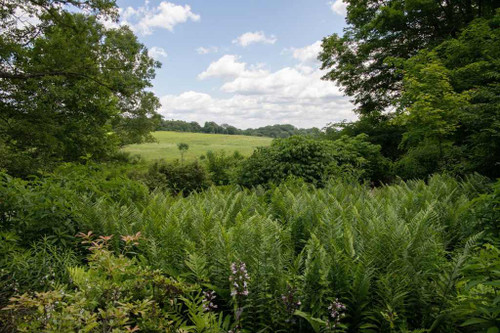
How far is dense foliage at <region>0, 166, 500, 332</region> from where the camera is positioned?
2.05 metres

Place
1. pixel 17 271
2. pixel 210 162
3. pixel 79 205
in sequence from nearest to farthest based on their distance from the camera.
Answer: pixel 17 271, pixel 79 205, pixel 210 162

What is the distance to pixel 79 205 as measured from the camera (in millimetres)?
3758

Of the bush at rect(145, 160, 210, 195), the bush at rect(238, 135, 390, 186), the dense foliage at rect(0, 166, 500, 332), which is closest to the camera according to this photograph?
the dense foliage at rect(0, 166, 500, 332)

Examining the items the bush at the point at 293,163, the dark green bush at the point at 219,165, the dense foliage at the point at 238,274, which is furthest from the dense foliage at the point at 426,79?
the dark green bush at the point at 219,165

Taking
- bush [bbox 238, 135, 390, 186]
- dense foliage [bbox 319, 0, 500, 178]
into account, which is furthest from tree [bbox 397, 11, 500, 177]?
bush [bbox 238, 135, 390, 186]

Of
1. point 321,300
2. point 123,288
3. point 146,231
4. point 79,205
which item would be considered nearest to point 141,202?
point 79,205

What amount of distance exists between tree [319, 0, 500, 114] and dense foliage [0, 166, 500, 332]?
13.3 m

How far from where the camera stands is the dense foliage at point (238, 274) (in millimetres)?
2047

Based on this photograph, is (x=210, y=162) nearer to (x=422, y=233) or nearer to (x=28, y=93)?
(x=28, y=93)

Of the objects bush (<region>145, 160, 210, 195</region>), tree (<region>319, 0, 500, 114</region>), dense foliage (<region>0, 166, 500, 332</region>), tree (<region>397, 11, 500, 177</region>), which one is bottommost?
bush (<region>145, 160, 210, 195</region>)

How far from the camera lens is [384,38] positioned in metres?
17.5

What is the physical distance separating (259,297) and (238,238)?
0.70m

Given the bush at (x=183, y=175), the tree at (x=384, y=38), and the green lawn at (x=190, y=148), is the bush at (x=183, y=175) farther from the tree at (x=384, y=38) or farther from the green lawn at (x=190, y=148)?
the tree at (x=384, y=38)

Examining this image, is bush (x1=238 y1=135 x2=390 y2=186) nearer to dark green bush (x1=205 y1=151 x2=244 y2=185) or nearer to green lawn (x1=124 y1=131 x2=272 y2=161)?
dark green bush (x1=205 y1=151 x2=244 y2=185)
